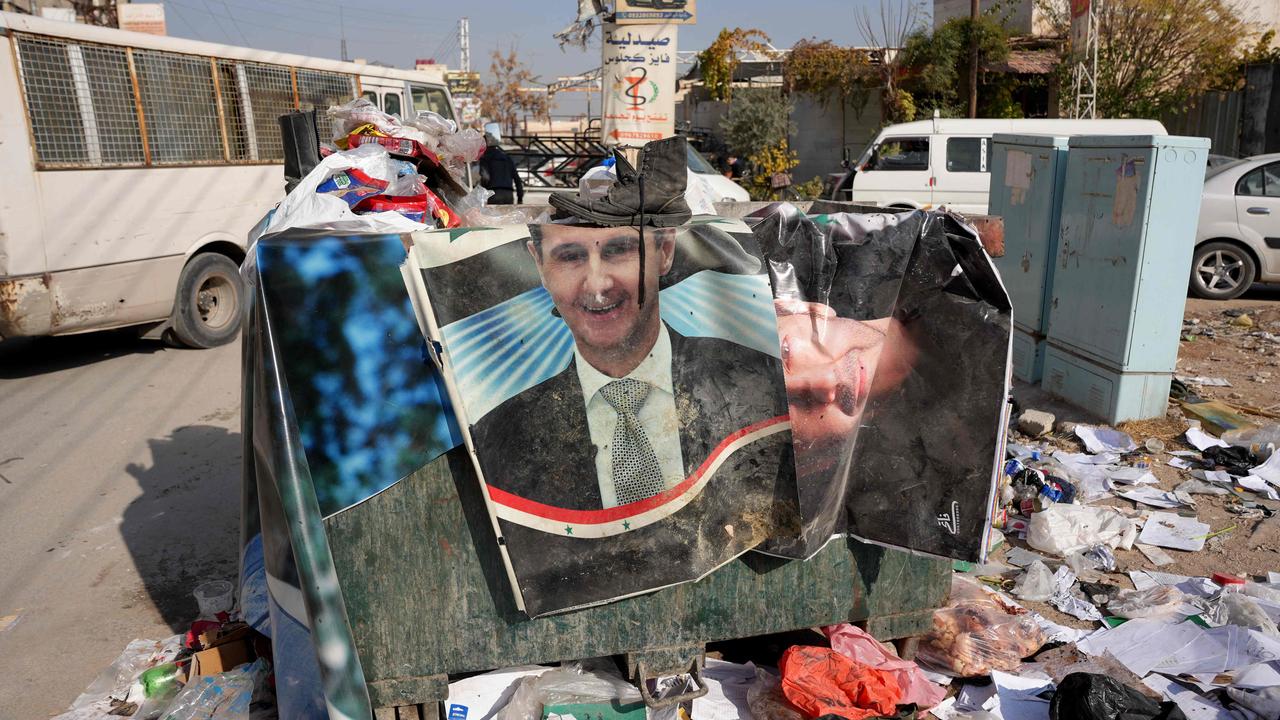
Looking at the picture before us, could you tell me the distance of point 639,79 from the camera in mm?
8867

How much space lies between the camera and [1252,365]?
6949 millimetres

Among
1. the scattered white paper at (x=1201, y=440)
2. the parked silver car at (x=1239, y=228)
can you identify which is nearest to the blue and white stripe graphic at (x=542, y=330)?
the scattered white paper at (x=1201, y=440)

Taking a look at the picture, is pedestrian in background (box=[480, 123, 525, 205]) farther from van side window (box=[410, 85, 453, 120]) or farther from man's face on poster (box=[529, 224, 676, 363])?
man's face on poster (box=[529, 224, 676, 363])

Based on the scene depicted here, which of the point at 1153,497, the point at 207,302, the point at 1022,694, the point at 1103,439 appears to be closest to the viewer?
the point at 1022,694

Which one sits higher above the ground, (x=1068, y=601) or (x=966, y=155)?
(x=966, y=155)

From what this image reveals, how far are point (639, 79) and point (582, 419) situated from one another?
23.0 feet

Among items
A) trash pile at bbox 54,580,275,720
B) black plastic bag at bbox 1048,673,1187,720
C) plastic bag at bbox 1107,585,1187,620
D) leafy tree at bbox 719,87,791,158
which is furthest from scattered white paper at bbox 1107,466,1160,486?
leafy tree at bbox 719,87,791,158

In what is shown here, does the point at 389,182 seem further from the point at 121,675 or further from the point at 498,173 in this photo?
the point at 498,173

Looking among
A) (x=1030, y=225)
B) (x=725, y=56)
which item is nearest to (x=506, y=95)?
(x=725, y=56)

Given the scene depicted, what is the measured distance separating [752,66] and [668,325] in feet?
81.4

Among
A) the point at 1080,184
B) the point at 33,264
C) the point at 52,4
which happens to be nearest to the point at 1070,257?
the point at 1080,184

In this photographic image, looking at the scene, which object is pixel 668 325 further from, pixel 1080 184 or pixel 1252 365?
pixel 1252 365

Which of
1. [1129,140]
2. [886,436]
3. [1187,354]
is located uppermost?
[1129,140]

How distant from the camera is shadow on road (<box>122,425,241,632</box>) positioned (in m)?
4.00
